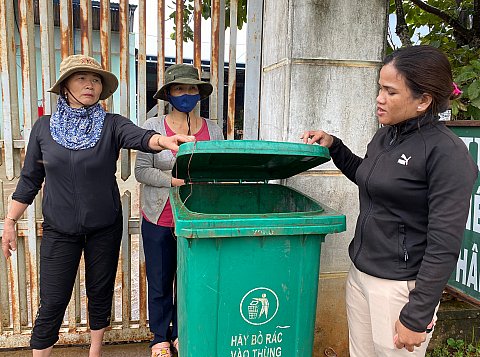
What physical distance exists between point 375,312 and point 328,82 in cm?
146

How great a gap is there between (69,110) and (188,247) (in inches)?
42.5

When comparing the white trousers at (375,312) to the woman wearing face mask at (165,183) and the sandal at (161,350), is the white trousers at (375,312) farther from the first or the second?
the sandal at (161,350)

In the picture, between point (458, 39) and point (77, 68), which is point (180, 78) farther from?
point (458, 39)

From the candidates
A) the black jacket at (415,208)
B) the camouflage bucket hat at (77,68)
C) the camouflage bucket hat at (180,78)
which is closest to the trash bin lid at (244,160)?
the black jacket at (415,208)

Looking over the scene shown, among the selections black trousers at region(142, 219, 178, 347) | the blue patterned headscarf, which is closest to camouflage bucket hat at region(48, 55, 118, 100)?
the blue patterned headscarf

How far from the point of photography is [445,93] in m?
1.64

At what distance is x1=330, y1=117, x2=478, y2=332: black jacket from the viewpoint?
60.1 inches

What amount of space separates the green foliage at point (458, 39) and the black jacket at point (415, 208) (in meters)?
1.22

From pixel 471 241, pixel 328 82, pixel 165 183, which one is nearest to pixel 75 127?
pixel 165 183

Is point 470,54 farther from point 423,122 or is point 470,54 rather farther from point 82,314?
point 82,314

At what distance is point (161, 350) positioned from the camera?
2.88 meters

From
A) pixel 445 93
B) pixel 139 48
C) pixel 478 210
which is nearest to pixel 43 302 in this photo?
pixel 139 48

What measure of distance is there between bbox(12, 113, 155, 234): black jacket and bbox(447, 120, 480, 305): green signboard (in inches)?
80.1

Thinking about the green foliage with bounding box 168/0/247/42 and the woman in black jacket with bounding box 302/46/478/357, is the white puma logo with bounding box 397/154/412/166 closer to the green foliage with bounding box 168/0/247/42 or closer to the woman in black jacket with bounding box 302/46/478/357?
the woman in black jacket with bounding box 302/46/478/357
